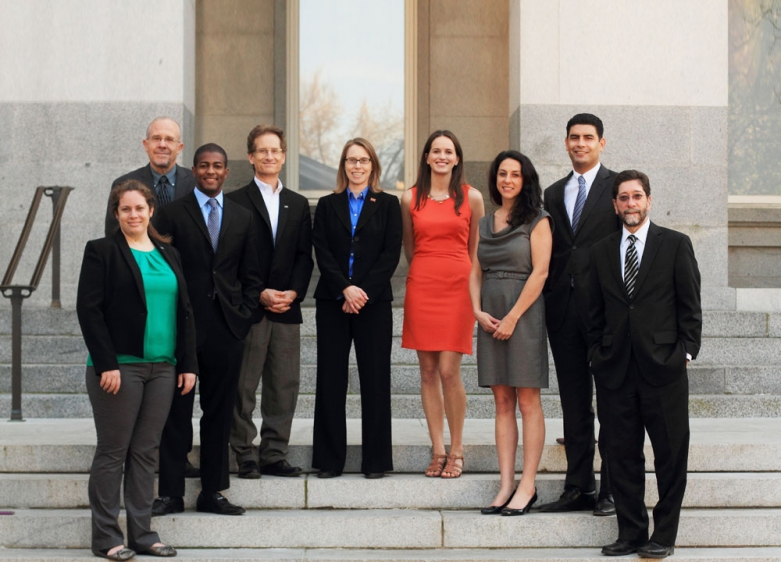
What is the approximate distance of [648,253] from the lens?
504cm

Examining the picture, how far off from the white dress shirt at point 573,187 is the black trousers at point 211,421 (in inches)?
77.1

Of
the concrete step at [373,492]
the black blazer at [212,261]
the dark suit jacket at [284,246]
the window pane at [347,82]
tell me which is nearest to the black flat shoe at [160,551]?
the concrete step at [373,492]

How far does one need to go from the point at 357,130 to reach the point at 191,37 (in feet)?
6.64

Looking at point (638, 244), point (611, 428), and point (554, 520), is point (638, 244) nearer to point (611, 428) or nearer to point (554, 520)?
point (611, 428)

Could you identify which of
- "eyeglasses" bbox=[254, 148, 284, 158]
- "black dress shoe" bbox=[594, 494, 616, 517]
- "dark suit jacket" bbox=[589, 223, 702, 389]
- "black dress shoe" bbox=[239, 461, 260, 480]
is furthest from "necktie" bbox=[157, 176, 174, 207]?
"black dress shoe" bbox=[594, 494, 616, 517]

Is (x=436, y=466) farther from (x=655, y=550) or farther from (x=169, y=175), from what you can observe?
(x=169, y=175)

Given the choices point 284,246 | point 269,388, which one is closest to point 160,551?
point 269,388

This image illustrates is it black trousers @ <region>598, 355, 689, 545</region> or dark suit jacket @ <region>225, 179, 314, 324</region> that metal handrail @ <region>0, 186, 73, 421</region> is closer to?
dark suit jacket @ <region>225, 179, 314, 324</region>

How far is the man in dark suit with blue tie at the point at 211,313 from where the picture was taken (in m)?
5.44

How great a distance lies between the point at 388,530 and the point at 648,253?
1978 millimetres

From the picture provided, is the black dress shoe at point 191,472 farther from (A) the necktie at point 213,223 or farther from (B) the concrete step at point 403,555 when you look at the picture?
(A) the necktie at point 213,223

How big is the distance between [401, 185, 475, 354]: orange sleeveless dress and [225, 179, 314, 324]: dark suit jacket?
2.06ft

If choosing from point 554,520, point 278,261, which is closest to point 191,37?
point 278,261

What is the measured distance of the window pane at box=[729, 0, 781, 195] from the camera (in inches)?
425
